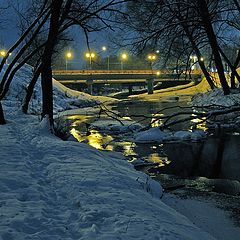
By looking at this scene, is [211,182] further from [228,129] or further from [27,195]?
[228,129]

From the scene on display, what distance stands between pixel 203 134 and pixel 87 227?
12745mm

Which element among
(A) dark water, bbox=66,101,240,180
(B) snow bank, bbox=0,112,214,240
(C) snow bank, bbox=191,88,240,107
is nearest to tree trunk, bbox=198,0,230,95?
(C) snow bank, bbox=191,88,240,107

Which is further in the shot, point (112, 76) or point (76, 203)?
point (112, 76)

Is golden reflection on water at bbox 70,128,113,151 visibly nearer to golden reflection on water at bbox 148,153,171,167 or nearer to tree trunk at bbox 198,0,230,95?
golden reflection on water at bbox 148,153,171,167

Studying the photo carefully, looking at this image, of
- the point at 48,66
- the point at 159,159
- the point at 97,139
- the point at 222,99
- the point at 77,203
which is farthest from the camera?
the point at 222,99

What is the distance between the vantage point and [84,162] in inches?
340

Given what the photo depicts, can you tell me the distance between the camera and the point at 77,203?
225 inches

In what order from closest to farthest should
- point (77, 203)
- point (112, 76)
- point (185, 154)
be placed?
point (77, 203) → point (185, 154) → point (112, 76)

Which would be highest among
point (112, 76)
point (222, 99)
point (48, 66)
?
point (112, 76)

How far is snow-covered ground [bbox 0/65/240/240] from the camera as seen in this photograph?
464cm

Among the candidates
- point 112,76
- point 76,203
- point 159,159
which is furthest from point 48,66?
point 112,76

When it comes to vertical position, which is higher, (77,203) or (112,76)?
(112,76)

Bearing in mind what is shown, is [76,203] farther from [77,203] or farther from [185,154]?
[185,154]

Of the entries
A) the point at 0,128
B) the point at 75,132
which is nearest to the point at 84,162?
the point at 0,128
